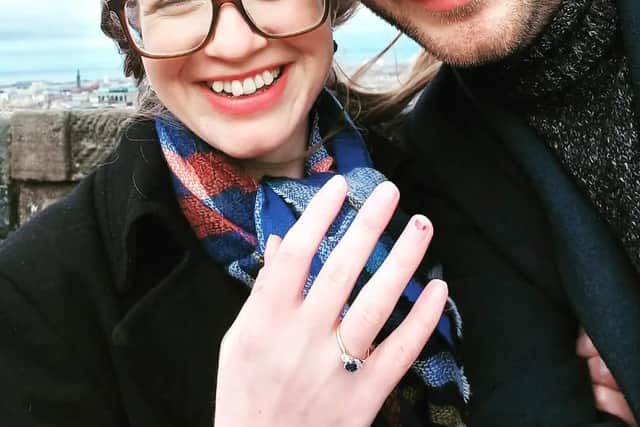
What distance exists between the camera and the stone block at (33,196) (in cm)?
318

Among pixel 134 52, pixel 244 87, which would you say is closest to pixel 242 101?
pixel 244 87

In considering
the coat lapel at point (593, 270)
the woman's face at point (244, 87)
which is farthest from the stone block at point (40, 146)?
the coat lapel at point (593, 270)

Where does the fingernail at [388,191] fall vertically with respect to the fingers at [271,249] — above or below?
above

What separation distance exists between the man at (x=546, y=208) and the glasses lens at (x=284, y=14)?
29 cm

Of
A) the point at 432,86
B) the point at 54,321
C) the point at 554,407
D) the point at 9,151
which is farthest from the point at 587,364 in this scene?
the point at 9,151

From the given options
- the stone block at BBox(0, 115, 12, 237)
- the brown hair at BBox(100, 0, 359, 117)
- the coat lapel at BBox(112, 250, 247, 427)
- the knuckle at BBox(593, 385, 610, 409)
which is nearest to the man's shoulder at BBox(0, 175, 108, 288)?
the coat lapel at BBox(112, 250, 247, 427)

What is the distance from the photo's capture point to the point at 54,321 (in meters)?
1.10

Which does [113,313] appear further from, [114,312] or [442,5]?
[442,5]

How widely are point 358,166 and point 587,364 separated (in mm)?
578

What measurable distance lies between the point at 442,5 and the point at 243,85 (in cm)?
44

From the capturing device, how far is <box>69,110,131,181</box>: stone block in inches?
117

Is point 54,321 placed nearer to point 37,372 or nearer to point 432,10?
point 37,372

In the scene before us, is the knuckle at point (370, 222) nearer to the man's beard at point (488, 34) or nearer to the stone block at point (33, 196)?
the man's beard at point (488, 34)

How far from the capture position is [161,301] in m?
1.15
